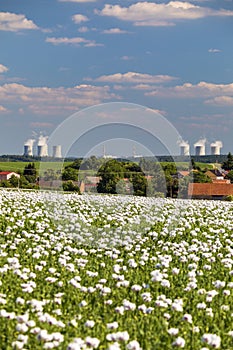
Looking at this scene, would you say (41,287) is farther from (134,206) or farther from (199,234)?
(134,206)

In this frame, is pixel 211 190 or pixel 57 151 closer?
pixel 57 151

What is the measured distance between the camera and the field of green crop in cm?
585

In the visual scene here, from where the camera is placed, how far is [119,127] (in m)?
14.3

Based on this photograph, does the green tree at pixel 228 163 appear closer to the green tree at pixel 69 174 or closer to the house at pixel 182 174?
the house at pixel 182 174

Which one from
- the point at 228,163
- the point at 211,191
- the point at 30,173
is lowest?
the point at 211,191

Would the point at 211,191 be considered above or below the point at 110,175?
below

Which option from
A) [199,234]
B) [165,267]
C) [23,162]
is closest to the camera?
[165,267]

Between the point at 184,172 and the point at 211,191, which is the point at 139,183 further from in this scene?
the point at 211,191

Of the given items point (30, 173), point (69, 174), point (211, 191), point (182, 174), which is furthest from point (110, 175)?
point (30, 173)

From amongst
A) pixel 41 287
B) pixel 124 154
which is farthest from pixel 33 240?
pixel 124 154

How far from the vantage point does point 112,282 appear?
834cm

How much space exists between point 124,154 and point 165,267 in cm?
688

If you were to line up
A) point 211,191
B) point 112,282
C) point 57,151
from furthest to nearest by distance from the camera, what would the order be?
point 211,191, point 57,151, point 112,282

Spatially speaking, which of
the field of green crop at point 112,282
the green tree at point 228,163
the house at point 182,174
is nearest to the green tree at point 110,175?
the house at point 182,174
